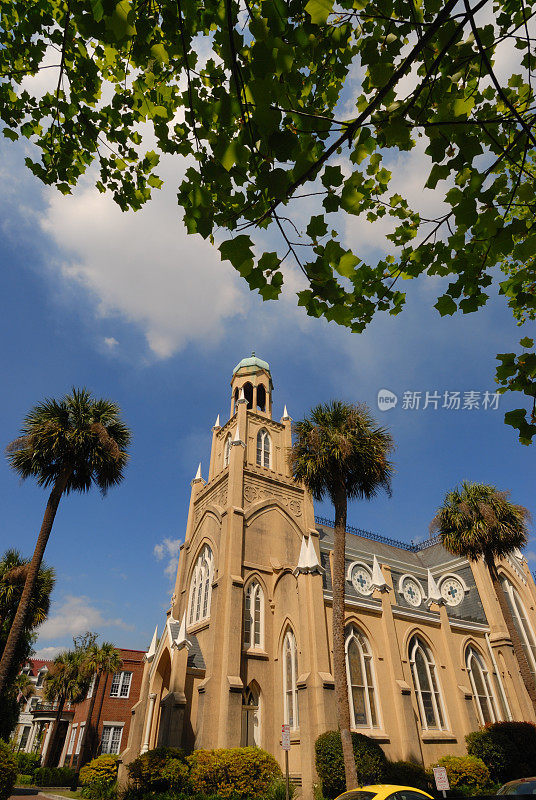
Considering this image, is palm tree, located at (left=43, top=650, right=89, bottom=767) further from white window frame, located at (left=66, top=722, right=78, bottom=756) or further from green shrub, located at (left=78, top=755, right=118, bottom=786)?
green shrub, located at (left=78, top=755, right=118, bottom=786)

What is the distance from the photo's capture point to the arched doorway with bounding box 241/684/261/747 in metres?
19.8

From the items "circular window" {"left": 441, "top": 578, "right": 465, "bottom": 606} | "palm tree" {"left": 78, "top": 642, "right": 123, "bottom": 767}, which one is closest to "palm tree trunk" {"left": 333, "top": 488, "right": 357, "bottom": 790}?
"circular window" {"left": 441, "top": 578, "right": 465, "bottom": 606}

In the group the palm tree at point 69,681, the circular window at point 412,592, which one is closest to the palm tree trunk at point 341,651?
the circular window at point 412,592

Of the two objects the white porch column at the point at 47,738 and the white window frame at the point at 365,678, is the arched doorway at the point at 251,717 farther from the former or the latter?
the white porch column at the point at 47,738

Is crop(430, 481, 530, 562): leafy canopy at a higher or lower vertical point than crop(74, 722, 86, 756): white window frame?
higher

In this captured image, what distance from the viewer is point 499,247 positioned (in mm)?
3715

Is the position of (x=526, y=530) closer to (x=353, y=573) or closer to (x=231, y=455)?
(x=353, y=573)

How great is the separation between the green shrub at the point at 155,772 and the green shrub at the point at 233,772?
70 cm

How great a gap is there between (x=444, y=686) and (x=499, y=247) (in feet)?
83.9

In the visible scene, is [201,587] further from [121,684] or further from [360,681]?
[121,684]

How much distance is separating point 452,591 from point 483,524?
1341 cm

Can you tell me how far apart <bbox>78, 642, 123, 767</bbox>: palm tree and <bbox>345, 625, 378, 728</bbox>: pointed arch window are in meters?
25.8

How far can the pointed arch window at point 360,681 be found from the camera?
742 inches

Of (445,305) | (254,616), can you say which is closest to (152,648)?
(254,616)
